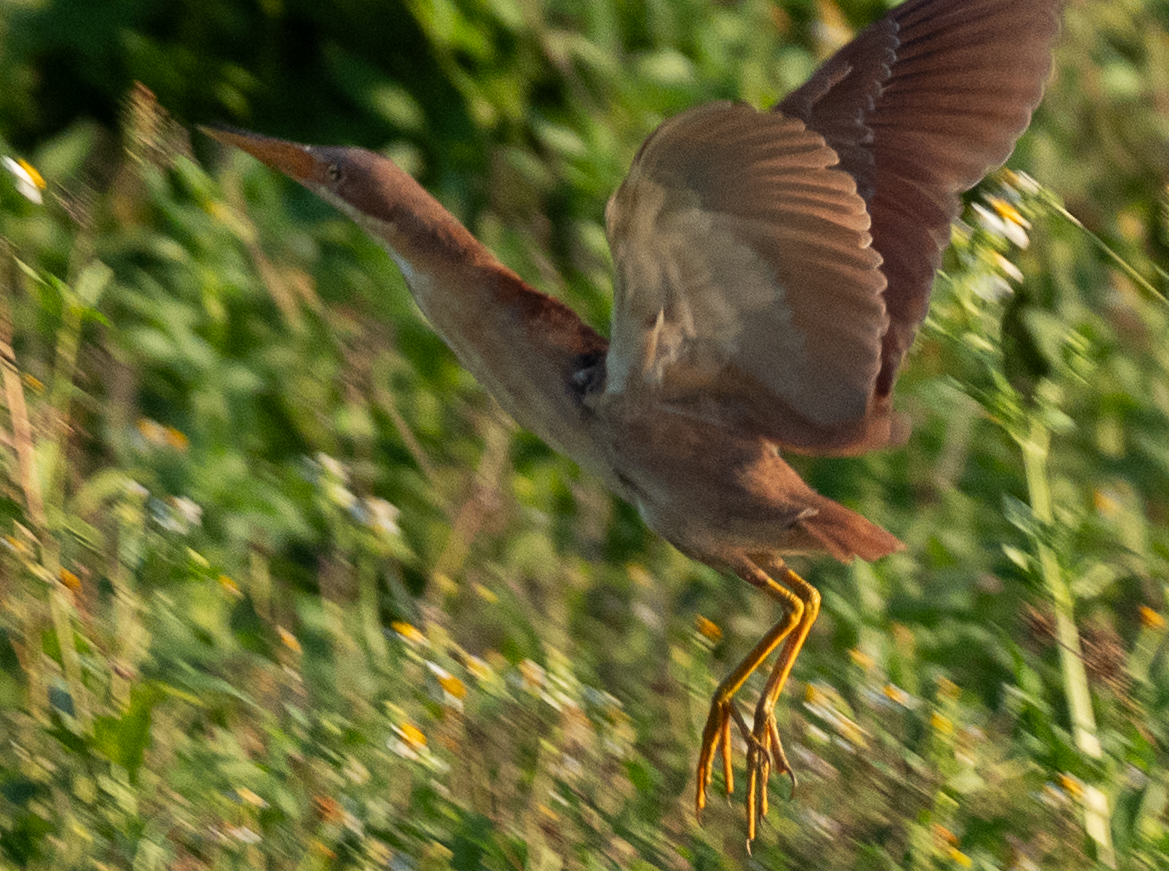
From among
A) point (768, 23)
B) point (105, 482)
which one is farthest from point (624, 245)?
point (768, 23)

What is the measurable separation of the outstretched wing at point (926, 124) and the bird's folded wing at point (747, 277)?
0.27 m

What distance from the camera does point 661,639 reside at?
10.4 feet

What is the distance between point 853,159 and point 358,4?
2295mm

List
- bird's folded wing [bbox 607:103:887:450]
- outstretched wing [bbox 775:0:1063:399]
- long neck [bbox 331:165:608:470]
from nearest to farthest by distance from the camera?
bird's folded wing [bbox 607:103:887:450]
long neck [bbox 331:165:608:470]
outstretched wing [bbox 775:0:1063:399]

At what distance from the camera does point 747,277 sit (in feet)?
6.87

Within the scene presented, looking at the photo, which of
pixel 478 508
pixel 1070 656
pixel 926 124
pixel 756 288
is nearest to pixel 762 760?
pixel 1070 656

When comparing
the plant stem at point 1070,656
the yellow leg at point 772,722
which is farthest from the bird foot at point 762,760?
A: the plant stem at point 1070,656

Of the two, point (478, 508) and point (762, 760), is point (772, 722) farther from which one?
point (478, 508)

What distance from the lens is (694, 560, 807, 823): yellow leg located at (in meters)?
2.43

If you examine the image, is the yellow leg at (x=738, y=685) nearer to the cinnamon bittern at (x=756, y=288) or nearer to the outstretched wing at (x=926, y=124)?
the cinnamon bittern at (x=756, y=288)

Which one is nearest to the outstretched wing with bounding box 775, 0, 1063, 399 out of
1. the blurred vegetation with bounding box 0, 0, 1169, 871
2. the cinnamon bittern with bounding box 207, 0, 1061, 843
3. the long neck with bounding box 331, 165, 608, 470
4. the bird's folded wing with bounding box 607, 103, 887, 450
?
the cinnamon bittern with bounding box 207, 0, 1061, 843

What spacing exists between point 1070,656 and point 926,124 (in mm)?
821

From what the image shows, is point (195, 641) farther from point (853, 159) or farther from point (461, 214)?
point (461, 214)

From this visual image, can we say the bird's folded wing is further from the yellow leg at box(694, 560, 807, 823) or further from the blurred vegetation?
the blurred vegetation
